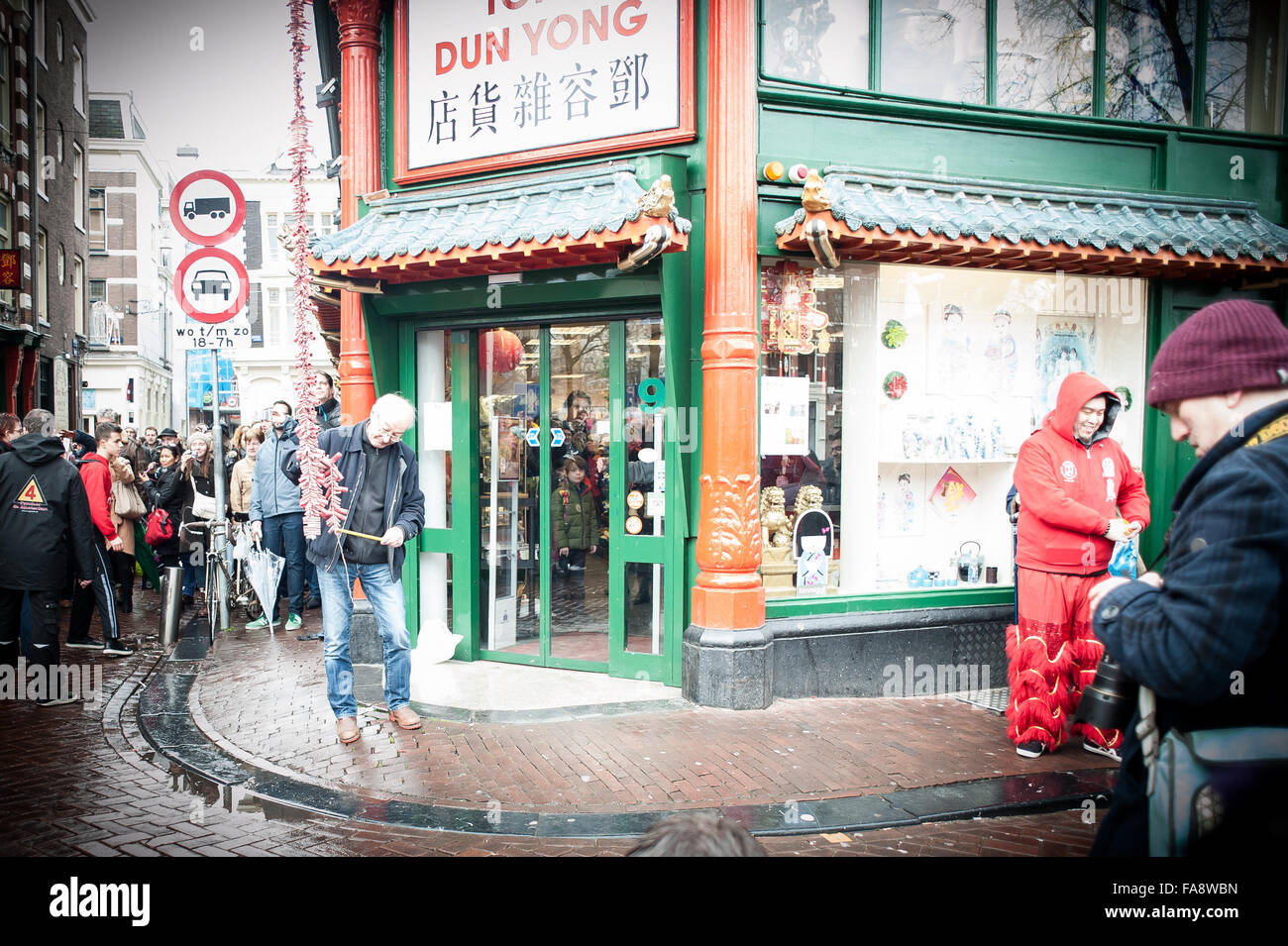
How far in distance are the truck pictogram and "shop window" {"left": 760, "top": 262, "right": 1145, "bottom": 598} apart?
4.67 m

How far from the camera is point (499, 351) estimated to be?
700 centimetres

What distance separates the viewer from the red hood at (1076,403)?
489cm

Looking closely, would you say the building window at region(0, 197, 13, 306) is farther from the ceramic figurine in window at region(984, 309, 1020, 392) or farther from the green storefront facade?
the ceramic figurine in window at region(984, 309, 1020, 392)

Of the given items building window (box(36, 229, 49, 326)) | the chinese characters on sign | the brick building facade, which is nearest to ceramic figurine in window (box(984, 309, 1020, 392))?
the chinese characters on sign

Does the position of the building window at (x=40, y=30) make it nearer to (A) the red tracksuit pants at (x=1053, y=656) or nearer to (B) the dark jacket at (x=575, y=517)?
(B) the dark jacket at (x=575, y=517)

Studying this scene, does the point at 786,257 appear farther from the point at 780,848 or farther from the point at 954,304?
the point at 780,848

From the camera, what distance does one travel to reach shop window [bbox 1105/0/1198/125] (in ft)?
23.0

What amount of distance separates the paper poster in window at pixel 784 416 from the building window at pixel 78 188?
2178 cm

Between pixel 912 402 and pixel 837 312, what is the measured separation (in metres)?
1.00

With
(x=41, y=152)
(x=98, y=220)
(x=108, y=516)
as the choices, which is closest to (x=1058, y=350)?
(x=108, y=516)

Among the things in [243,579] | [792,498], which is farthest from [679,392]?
[243,579]

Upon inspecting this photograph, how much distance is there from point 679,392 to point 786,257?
1272 millimetres

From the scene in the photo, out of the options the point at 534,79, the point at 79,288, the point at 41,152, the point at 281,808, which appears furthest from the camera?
the point at 79,288

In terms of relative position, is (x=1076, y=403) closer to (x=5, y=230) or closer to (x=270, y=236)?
(x=5, y=230)
